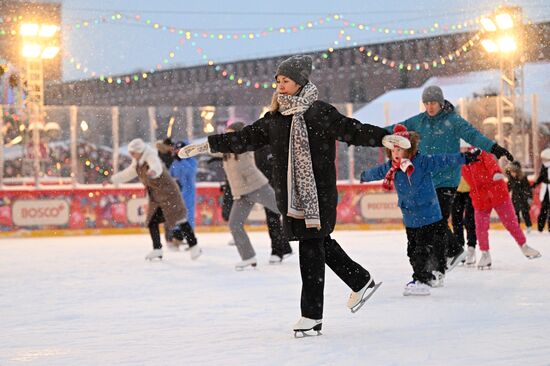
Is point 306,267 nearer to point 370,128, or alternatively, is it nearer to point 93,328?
point 370,128

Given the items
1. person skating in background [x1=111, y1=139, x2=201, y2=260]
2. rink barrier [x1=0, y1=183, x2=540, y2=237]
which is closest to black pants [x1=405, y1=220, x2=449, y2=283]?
person skating in background [x1=111, y1=139, x2=201, y2=260]

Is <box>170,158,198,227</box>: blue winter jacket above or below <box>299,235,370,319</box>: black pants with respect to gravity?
above

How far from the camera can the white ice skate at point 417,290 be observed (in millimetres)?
6164

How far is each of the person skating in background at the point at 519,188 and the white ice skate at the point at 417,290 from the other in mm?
8347

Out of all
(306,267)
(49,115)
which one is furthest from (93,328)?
(49,115)

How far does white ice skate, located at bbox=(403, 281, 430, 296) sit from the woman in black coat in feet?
5.29

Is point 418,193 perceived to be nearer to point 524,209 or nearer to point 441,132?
point 441,132

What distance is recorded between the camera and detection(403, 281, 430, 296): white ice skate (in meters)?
6.16

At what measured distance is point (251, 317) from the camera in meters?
5.35

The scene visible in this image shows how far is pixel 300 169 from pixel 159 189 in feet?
16.9

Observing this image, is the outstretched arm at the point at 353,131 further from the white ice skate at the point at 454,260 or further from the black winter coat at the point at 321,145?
the white ice skate at the point at 454,260

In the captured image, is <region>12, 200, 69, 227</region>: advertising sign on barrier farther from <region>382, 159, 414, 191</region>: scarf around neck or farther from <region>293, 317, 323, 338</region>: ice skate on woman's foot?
<region>293, 317, 323, 338</region>: ice skate on woman's foot

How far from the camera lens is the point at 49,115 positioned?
14.9 meters

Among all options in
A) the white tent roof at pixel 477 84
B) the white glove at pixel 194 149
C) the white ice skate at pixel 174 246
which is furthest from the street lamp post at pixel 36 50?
the white glove at pixel 194 149
